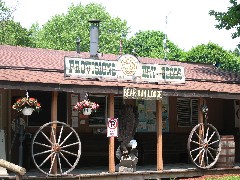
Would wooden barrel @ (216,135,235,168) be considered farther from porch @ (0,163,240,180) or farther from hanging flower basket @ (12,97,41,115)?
hanging flower basket @ (12,97,41,115)

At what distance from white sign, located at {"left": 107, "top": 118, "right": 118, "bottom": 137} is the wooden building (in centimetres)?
19

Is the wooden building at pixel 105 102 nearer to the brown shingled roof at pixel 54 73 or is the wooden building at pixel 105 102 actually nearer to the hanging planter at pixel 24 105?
the brown shingled roof at pixel 54 73

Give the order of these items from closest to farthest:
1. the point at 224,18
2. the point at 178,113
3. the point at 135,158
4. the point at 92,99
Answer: the point at 135,158 → the point at 92,99 → the point at 178,113 → the point at 224,18

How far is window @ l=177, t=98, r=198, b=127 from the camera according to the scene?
19906mm

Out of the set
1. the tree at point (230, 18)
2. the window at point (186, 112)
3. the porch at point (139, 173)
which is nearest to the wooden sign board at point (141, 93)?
the porch at point (139, 173)

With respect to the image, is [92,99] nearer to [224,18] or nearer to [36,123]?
[36,123]

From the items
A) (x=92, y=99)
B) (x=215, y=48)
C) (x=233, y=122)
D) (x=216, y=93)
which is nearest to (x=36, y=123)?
(x=92, y=99)

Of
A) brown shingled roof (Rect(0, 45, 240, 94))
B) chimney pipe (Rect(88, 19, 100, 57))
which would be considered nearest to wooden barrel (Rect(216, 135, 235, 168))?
brown shingled roof (Rect(0, 45, 240, 94))

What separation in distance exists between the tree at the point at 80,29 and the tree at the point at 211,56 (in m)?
12.8

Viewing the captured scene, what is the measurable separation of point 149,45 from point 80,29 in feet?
38.0

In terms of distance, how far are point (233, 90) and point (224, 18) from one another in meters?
7.04

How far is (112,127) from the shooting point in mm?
14883

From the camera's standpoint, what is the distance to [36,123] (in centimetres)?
1659

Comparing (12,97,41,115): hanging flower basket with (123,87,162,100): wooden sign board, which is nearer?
(12,97,41,115): hanging flower basket
